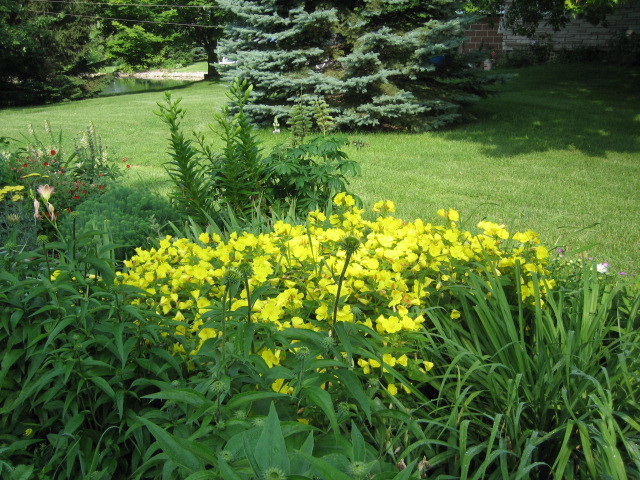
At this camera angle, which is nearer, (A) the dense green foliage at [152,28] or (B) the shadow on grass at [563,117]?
(B) the shadow on grass at [563,117]

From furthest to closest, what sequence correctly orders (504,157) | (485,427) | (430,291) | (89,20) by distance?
(89,20)
(504,157)
(430,291)
(485,427)

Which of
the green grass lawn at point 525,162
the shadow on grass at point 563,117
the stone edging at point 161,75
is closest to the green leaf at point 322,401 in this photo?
the green grass lawn at point 525,162

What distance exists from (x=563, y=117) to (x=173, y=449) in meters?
9.63

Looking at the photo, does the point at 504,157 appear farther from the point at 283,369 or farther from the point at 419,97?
the point at 283,369

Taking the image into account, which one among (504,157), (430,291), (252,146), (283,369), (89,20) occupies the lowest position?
(504,157)

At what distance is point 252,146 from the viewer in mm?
3521

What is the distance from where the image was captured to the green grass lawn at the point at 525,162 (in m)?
4.86

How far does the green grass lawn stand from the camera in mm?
4855

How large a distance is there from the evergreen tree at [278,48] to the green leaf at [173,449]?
7.48 meters

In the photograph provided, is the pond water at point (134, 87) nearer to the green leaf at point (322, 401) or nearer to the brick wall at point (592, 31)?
the brick wall at point (592, 31)

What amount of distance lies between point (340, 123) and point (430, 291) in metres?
6.96

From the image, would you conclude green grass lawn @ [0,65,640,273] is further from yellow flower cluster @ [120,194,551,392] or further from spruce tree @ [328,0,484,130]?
yellow flower cluster @ [120,194,551,392]

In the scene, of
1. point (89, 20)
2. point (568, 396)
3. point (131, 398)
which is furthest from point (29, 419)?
point (89, 20)

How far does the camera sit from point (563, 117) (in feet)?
30.2
